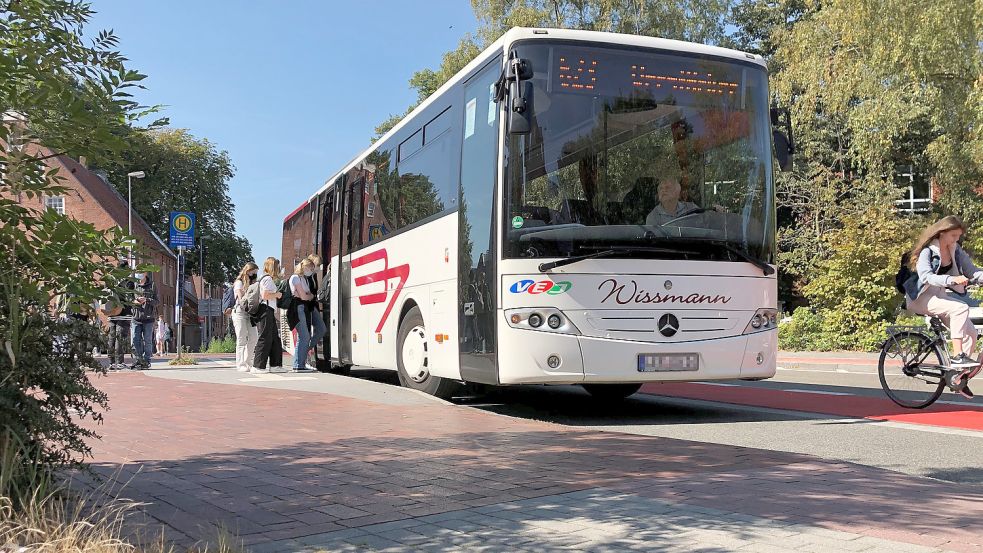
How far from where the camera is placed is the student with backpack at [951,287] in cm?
890

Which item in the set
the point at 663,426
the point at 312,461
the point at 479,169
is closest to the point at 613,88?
the point at 479,169

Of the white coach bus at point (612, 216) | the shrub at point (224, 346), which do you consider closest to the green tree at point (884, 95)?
the white coach bus at point (612, 216)

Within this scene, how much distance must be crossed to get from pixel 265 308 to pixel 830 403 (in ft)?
30.7

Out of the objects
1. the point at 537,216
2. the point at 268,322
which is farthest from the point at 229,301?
the point at 537,216

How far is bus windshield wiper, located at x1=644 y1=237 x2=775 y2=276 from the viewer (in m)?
8.60

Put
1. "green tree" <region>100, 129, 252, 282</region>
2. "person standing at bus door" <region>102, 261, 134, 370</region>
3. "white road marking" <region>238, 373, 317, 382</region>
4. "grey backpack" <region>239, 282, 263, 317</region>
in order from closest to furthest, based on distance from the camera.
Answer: "person standing at bus door" <region>102, 261, 134, 370</region> → "white road marking" <region>238, 373, 317, 382</region> → "grey backpack" <region>239, 282, 263, 317</region> → "green tree" <region>100, 129, 252, 282</region>

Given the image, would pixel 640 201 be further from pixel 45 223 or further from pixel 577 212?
pixel 45 223

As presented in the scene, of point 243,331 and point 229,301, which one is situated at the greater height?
point 229,301

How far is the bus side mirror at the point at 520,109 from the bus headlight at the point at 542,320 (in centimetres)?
162

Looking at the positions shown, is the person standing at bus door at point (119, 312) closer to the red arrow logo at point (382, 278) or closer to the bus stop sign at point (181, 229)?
the red arrow logo at point (382, 278)

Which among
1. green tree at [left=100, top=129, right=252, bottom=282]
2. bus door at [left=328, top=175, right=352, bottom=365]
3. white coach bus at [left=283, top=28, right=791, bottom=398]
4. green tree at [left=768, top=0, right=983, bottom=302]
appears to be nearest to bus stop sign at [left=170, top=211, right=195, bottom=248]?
bus door at [left=328, top=175, right=352, bottom=365]

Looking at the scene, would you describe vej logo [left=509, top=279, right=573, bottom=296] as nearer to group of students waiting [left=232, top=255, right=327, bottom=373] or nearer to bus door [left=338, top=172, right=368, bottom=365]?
bus door [left=338, top=172, right=368, bottom=365]

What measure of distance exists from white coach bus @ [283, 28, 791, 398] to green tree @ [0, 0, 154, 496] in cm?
464

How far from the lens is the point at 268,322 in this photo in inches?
620
